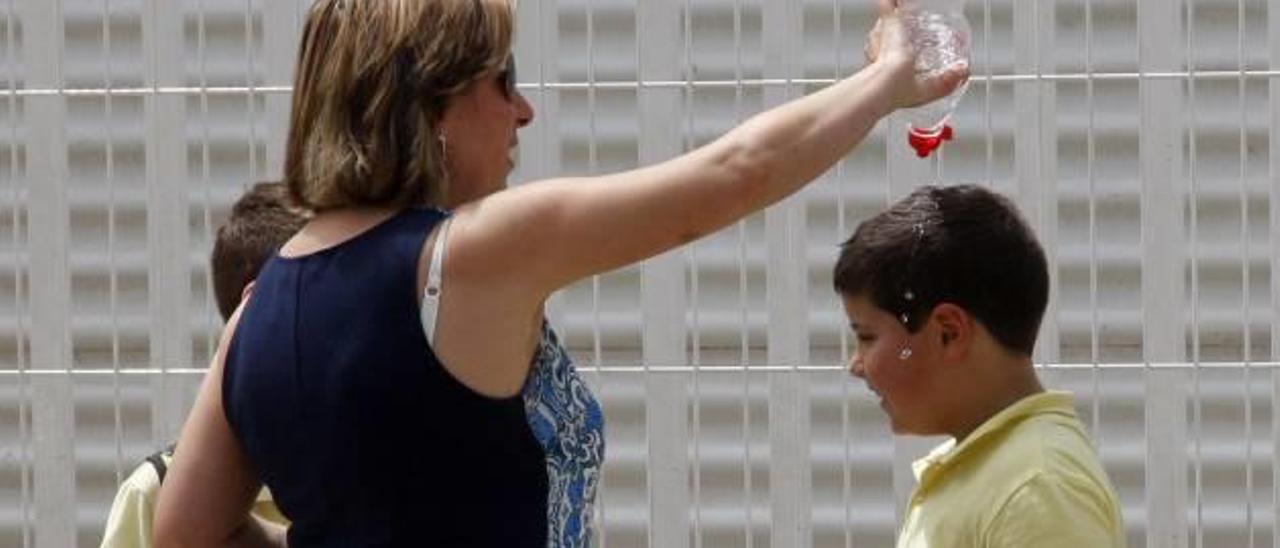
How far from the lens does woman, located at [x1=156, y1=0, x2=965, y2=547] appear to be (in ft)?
8.38

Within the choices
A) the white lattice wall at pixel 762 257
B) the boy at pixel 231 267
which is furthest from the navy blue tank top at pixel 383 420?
the white lattice wall at pixel 762 257

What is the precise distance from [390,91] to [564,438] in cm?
39

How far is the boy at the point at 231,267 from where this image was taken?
3.57 metres

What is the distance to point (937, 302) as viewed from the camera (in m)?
3.12

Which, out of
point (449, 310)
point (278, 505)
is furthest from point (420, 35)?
point (278, 505)

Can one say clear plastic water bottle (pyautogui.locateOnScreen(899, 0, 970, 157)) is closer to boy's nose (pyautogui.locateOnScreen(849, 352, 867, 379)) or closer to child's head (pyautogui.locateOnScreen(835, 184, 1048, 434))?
child's head (pyautogui.locateOnScreen(835, 184, 1048, 434))

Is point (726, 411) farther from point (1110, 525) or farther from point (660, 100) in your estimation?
point (1110, 525)

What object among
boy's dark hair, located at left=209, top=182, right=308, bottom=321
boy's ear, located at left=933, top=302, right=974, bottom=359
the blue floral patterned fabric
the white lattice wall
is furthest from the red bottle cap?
the white lattice wall

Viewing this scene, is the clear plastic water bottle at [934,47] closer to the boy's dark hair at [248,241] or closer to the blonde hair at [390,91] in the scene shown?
the blonde hair at [390,91]

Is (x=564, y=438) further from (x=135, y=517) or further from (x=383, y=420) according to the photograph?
(x=135, y=517)

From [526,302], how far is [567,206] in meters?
0.11

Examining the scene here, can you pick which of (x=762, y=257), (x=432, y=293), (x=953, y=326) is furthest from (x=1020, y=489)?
(x=762, y=257)

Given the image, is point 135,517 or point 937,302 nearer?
point 937,302

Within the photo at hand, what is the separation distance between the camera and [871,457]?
5.84 meters
